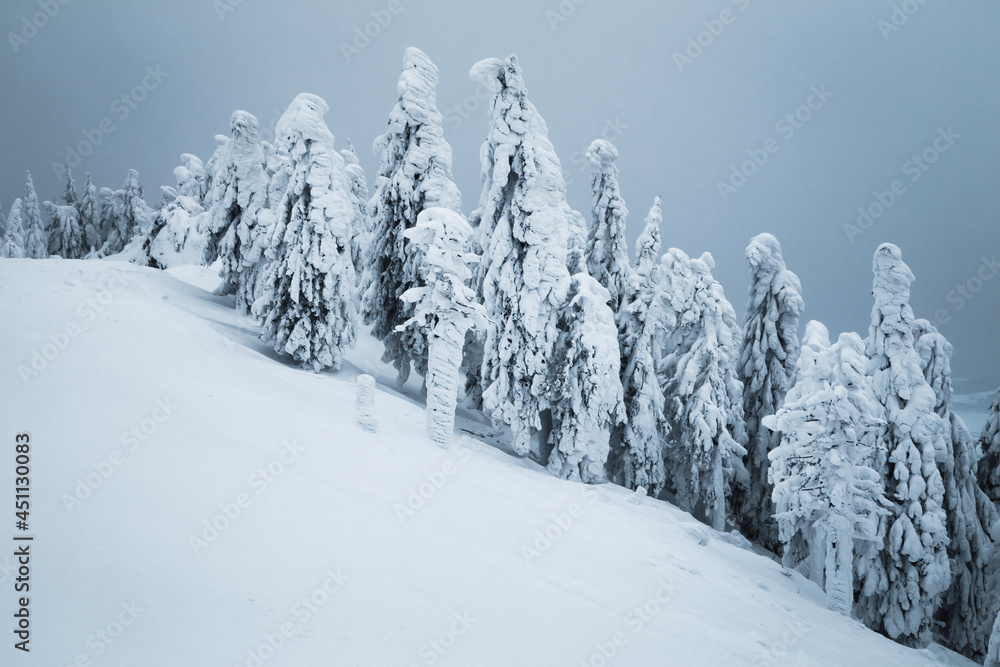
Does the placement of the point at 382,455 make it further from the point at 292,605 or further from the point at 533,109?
the point at 533,109

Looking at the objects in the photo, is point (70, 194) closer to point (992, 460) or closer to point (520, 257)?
point (520, 257)

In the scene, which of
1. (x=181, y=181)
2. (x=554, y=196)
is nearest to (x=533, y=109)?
(x=554, y=196)

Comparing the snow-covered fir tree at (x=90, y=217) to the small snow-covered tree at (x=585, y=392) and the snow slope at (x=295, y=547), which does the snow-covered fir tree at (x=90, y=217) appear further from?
the small snow-covered tree at (x=585, y=392)

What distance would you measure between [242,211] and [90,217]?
4534 cm

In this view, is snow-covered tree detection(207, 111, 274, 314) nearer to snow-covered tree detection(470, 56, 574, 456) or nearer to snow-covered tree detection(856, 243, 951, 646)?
snow-covered tree detection(470, 56, 574, 456)

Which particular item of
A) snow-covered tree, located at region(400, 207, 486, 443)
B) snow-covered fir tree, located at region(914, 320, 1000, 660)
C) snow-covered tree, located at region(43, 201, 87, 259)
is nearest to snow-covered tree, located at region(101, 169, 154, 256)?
snow-covered tree, located at region(43, 201, 87, 259)

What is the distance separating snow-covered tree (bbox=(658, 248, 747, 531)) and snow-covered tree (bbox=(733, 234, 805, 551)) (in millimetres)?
→ 1293

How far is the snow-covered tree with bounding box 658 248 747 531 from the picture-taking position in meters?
22.0

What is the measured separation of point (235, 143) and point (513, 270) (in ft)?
47.4

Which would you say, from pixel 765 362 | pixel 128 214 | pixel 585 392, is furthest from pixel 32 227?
pixel 765 362

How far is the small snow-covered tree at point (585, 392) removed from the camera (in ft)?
58.1

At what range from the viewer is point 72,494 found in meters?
5.64

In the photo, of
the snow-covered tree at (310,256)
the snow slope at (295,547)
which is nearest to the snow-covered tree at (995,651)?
the snow slope at (295,547)

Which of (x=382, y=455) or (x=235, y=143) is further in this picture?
(x=235, y=143)
